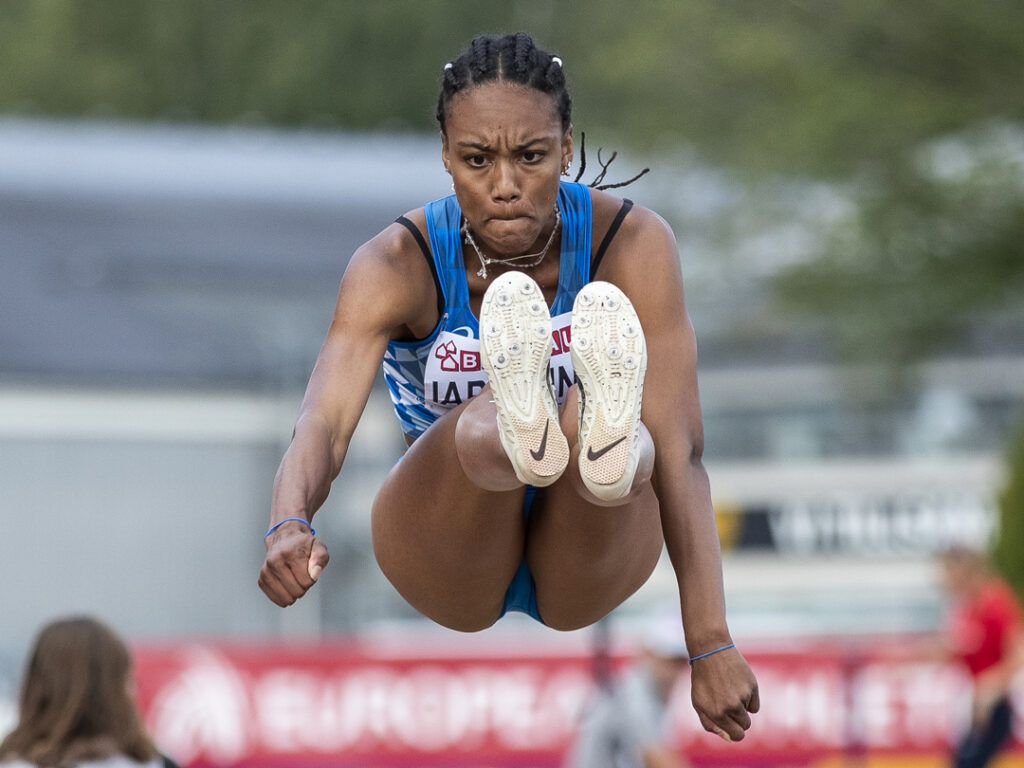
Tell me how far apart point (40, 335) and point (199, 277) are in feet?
6.32

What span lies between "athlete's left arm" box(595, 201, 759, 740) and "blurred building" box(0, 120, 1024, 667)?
8908mm

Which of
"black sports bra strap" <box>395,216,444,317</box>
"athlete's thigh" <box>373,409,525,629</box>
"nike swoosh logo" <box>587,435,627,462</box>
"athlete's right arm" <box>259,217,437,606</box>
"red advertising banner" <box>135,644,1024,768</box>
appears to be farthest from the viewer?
"red advertising banner" <box>135,644,1024,768</box>

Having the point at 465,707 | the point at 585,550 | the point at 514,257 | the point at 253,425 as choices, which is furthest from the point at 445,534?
the point at 253,425

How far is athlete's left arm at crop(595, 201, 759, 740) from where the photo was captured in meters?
3.22

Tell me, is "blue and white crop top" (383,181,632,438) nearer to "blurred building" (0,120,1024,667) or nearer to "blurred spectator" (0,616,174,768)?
"blurred spectator" (0,616,174,768)

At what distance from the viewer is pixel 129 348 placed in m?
14.4


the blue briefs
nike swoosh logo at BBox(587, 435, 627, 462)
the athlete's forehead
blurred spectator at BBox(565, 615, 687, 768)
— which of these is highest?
the athlete's forehead

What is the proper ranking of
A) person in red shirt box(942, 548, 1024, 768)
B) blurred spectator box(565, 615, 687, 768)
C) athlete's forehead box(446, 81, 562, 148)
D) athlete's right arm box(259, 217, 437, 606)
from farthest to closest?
1. person in red shirt box(942, 548, 1024, 768)
2. blurred spectator box(565, 615, 687, 768)
3. athlete's forehead box(446, 81, 562, 148)
4. athlete's right arm box(259, 217, 437, 606)

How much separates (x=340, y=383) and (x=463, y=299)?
0.44 m

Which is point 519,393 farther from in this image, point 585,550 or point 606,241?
point 585,550

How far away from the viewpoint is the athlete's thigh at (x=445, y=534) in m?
3.69

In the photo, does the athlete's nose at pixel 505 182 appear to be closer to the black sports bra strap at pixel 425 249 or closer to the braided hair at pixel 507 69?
the braided hair at pixel 507 69

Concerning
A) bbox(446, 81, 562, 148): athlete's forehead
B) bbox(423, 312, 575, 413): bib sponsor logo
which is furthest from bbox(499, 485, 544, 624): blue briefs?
bbox(446, 81, 562, 148): athlete's forehead

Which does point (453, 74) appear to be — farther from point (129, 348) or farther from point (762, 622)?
point (129, 348)
